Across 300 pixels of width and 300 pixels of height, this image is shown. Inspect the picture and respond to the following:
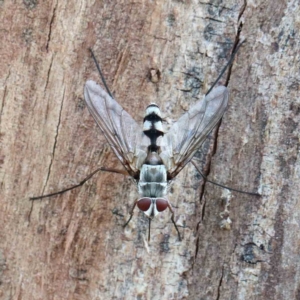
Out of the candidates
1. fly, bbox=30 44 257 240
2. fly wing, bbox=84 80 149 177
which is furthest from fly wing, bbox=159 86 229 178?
fly wing, bbox=84 80 149 177

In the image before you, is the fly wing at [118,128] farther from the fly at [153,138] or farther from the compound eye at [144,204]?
the compound eye at [144,204]

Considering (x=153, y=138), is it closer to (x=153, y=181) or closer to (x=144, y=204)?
(x=153, y=181)

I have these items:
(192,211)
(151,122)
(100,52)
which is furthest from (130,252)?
(100,52)

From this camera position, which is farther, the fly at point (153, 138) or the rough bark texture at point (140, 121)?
the rough bark texture at point (140, 121)

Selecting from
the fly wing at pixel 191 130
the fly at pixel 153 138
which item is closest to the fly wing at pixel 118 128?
the fly at pixel 153 138

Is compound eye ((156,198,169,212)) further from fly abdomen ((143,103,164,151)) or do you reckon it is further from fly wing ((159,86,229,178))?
fly abdomen ((143,103,164,151))

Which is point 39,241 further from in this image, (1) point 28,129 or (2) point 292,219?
(2) point 292,219
